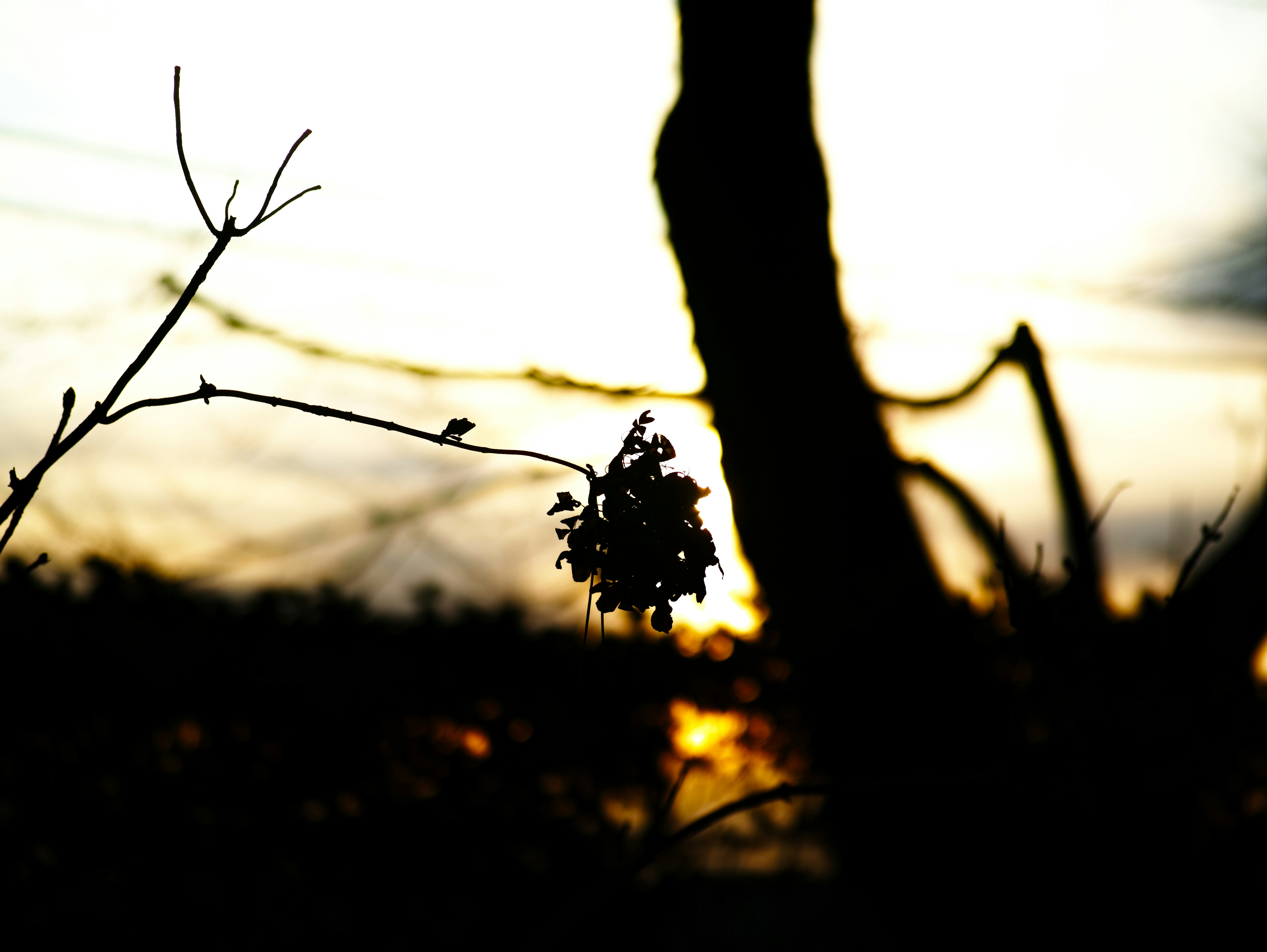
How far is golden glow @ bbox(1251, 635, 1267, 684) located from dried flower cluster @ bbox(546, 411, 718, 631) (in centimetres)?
242

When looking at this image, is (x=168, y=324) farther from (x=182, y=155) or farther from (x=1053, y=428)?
(x=1053, y=428)

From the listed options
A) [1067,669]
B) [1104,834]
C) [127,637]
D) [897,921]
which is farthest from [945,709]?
[127,637]

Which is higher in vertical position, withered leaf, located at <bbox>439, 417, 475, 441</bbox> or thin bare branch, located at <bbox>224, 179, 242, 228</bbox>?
thin bare branch, located at <bbox>224, 179, 242, 228</bbox>

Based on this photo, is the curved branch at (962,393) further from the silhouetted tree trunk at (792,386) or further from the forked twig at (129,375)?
the forked twig at (129,375)

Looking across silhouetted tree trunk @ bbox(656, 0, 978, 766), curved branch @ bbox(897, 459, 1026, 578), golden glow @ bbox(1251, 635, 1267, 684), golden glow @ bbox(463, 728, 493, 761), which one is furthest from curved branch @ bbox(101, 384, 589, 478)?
golden glow @ bbox(463, 728, 493, 761)

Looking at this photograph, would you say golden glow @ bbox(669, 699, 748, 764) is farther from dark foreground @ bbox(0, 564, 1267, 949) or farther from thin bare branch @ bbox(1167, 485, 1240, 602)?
thin bare branch @ bbox(1167, 485, 1240, 602)

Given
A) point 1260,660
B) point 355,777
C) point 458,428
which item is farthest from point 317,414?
point 355,777

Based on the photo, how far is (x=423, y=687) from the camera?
5.41 m

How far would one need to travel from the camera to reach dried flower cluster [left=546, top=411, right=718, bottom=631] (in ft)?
3.54

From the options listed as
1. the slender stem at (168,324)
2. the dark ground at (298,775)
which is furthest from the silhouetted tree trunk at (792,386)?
the dark ground at (298,775)

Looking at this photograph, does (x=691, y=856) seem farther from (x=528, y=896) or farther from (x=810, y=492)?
(x=810, y=492)

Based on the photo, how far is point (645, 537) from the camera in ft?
3.53

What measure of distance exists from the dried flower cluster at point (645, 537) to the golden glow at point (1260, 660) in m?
2.42

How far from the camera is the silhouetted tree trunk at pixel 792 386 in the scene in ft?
6.08
